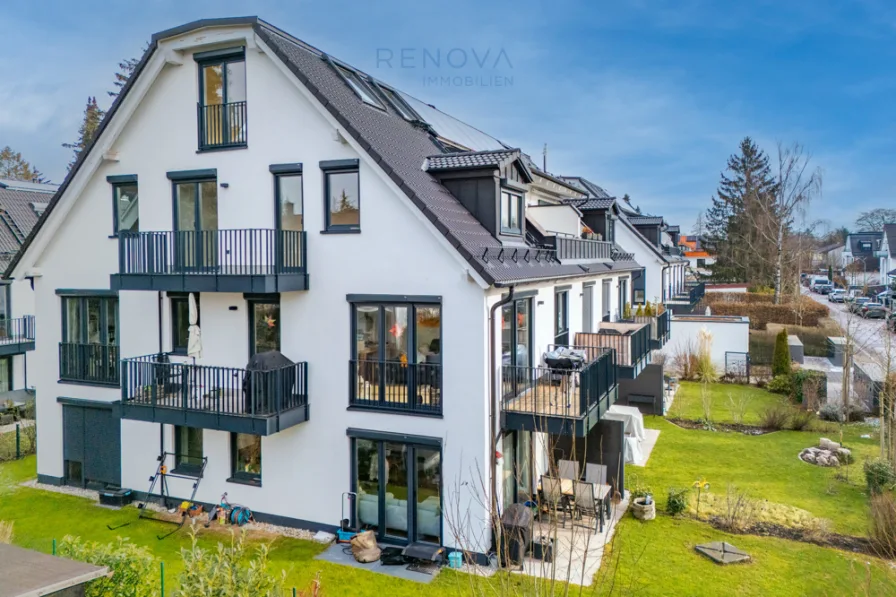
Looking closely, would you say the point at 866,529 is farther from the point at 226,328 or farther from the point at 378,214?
the point at 226,328

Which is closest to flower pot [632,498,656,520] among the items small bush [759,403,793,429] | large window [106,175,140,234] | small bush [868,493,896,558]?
small bush [868,493,896,558]

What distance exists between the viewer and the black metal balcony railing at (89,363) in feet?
49.4

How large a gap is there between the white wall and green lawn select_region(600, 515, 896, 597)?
18.4 metres

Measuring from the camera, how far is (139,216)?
14453mm

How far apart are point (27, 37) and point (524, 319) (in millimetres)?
21027

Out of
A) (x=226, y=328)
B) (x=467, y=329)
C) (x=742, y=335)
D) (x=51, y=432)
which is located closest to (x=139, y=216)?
(x=226, y=328)

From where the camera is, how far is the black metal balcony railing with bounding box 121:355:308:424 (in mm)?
11938

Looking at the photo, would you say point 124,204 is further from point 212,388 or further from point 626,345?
point 626,345

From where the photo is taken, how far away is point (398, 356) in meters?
12.1

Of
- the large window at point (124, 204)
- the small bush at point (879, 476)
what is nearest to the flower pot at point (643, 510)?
the small bush at point (879, 476)

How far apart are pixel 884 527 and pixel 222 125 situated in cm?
1595

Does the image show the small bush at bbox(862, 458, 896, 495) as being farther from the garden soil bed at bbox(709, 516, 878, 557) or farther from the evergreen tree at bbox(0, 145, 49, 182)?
the evergreen tree at bbox(0, 145, 49, 182)

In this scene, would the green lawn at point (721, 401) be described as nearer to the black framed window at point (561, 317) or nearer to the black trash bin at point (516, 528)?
the black framed window at point (561, 317)

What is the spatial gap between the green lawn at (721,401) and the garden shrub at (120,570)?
19.5 meters
